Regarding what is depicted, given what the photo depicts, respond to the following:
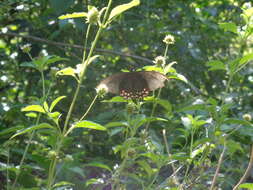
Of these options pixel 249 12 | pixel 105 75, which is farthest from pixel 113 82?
pixel 105 75

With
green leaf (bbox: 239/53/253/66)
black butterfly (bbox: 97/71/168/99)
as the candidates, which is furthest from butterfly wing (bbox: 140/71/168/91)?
green leaf (bbox: 239/53/253/66)

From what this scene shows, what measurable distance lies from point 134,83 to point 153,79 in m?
0.08

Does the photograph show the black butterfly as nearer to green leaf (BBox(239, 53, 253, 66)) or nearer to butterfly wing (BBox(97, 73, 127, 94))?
butterfly wing (BBox(97, 73, 127, 94))

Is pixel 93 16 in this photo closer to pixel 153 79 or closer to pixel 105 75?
pixel 153 79

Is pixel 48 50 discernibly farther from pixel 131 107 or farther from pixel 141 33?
pixel 131 107

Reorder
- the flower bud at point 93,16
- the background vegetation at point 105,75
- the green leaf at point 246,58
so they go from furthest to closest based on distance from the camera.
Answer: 1. the background vegetation at point 105,75
2. the green leaf at point 246,58
3. the flower bud at point 93,16

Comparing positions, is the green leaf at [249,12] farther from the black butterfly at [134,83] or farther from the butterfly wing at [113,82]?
the butterfly wing at [113,82]

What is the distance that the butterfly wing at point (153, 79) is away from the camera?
1.54m

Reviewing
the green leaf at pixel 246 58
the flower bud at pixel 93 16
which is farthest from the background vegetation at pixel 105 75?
the flower bud at pixel 93 16

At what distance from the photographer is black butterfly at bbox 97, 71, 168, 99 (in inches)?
60.5

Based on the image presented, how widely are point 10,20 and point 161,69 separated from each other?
1.69 m

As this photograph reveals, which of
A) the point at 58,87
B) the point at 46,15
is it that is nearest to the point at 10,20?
the point at 46,15

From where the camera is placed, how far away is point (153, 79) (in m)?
1.59

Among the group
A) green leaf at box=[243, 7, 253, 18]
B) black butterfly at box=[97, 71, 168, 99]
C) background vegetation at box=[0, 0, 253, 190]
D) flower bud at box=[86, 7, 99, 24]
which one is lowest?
background vegetation at box=[0, 0, 253, 190]
